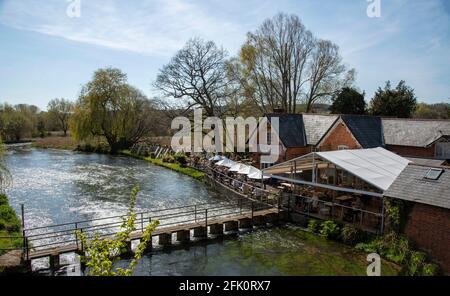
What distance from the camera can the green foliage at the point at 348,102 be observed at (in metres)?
40.0

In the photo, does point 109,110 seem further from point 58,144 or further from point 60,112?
point 60,112

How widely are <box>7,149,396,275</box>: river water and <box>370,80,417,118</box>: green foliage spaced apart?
77.3 ft

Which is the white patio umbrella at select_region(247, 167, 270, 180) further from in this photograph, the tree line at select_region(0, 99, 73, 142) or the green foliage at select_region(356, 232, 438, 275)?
the tree line at select_region(0, 99, 73, 142)

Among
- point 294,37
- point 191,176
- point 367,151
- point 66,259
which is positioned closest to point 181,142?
point 191,176

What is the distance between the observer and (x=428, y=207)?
13.0 m

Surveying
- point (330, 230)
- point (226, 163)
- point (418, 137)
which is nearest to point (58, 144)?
point (226, 163)

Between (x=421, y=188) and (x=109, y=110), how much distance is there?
135 feet

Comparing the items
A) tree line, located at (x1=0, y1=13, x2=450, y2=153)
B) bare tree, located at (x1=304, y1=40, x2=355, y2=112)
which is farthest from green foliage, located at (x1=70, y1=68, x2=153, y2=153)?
bare tree, located at (x1=304, y1=40, x2=355, y2=112)

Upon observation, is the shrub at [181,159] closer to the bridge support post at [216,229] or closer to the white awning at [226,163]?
the white awning at [226,163]

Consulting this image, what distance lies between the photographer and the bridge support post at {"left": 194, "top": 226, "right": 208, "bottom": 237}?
54.8 feet

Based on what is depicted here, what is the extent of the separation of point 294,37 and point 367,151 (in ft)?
71.3
